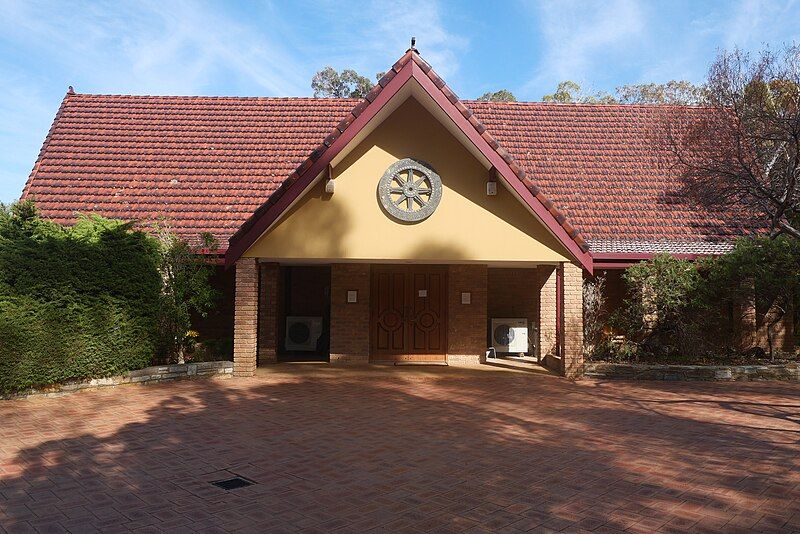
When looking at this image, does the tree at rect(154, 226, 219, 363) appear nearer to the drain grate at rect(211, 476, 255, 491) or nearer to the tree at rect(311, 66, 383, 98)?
the drain grate at rect(211, 476, 255, 491)

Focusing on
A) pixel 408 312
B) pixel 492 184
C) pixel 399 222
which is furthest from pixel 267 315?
pixel 492 184

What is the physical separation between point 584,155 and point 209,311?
1094 cm

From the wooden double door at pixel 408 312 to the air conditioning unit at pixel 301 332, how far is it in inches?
62.7

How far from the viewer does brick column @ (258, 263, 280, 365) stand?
503 inches

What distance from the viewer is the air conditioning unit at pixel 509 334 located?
46.0 feet

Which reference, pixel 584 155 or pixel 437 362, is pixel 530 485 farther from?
pixel 584 155

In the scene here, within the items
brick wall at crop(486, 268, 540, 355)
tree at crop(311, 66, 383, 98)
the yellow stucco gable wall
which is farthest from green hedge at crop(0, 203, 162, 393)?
tree at crop(311, 66, 383, 98)

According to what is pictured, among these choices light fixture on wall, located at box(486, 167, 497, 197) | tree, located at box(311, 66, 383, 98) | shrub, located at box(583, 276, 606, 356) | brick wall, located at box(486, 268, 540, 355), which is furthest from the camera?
tree, located at box(311, 66, 383, 98)

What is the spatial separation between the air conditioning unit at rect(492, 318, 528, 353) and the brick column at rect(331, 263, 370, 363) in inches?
133

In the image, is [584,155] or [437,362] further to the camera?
[584,155]

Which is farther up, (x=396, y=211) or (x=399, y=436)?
(x=396, y=211)

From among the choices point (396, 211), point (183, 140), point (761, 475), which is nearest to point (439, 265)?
point (396, 211)

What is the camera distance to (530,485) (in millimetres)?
5211

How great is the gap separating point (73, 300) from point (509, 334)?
963cm
